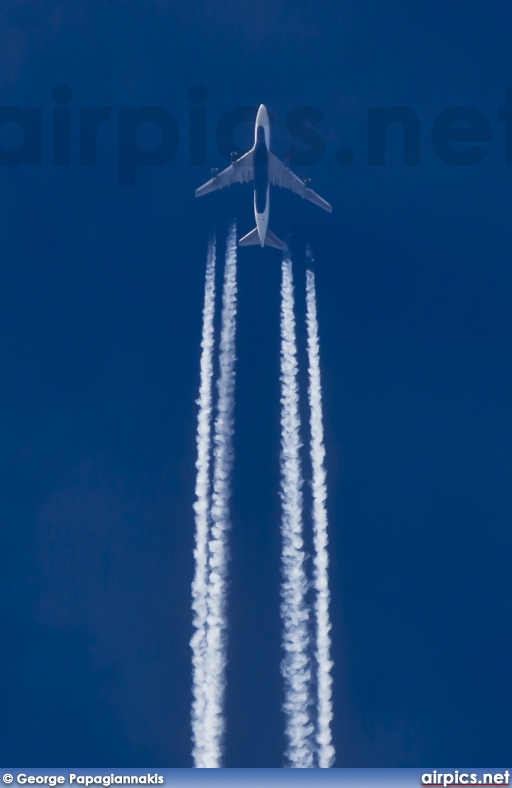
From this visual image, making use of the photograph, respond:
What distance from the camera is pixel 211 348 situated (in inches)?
2761

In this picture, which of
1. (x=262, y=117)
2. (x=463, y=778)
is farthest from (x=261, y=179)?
(x=463, y=778)

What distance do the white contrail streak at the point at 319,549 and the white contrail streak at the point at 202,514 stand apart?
21.6 ft

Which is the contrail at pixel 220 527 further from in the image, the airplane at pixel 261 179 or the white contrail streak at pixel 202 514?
the airplane at pixel 261 179

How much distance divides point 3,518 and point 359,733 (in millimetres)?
26348

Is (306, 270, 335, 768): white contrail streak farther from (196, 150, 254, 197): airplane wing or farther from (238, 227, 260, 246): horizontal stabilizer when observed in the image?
(196, 150, 254, 197): airplane wing

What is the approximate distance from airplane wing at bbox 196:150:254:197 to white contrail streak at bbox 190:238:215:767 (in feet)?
13.3

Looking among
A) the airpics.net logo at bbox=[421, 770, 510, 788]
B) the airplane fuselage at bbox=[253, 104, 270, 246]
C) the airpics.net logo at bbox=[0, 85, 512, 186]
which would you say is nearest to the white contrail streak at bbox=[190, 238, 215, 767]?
the airplane fuselage at bbox=[253, 104, 270, 246]

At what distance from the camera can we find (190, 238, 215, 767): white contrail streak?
62.3m

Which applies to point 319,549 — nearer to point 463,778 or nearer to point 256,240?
point 463,778

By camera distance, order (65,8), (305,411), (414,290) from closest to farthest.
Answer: (305,411), (414,290), (65,8)

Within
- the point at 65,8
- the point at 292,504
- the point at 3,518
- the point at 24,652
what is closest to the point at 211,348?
the point at 292,504

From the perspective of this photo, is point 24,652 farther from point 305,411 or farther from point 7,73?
point 7,73

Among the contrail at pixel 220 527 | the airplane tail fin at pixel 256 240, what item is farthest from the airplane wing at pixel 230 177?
the airplane tail fin at pixel 256 240

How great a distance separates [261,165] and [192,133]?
648cm
